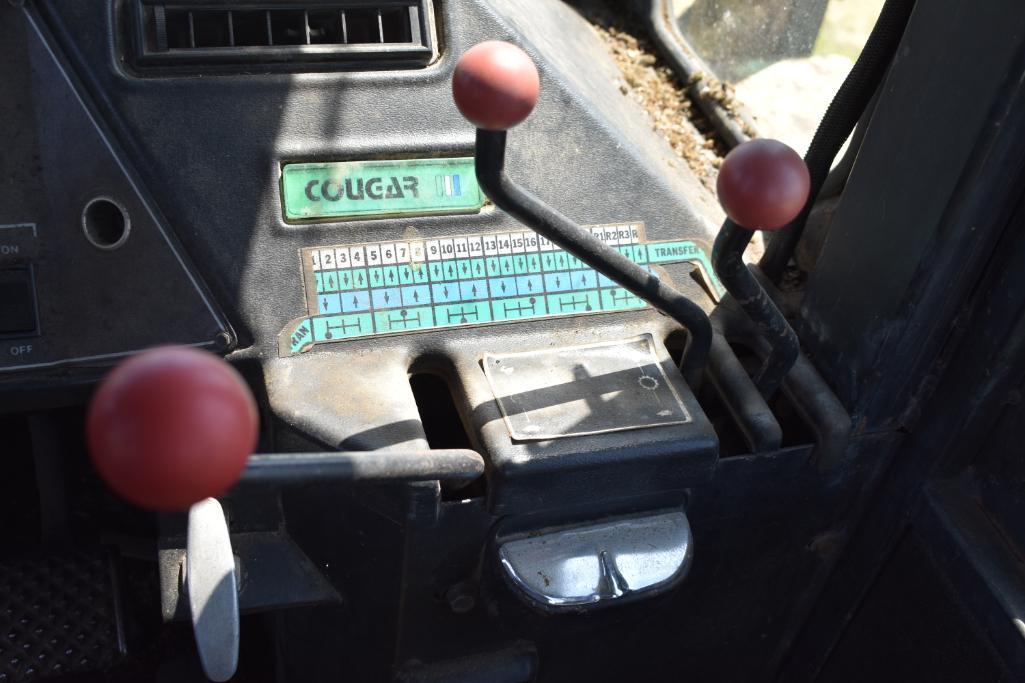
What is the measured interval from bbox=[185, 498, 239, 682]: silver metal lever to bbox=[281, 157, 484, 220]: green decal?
337 millimetres

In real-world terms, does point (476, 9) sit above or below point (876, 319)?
above

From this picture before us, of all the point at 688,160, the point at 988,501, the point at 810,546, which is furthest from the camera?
the point at 688,160

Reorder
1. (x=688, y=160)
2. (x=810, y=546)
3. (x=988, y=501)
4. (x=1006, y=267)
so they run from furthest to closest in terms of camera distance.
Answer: (x=688, y=160), (x=810, y=546), (x=988, y=501), (x=1006, y=267)

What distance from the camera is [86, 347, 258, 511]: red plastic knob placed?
1.49 ft

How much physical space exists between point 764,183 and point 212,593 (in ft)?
1.94

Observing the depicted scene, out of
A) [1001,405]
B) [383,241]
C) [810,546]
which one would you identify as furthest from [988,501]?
[383,241]

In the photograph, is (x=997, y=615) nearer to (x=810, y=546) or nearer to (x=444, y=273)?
(x=810, y=546)

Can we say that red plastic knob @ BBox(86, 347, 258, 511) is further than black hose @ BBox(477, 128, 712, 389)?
No

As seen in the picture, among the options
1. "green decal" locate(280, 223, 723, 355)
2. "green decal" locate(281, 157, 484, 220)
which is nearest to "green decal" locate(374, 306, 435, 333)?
"green decal" locate(280, 223, 723, 355)

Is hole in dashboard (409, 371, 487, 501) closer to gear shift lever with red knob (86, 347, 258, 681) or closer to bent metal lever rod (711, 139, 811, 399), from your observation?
bent metal lever rod (711, 139, 811, 399)

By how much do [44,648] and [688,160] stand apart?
1.03 m

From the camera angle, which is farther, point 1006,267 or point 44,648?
point 44,648

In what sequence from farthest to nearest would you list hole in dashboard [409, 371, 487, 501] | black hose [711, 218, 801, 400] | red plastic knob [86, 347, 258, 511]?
hole in dashboard [409, 371, 487, 501]
black hose [711, 218, 801, 400]
red plastic knob [86, 347, 258, 511]

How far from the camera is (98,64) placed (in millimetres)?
946
